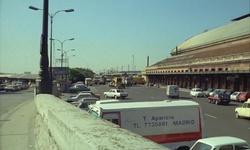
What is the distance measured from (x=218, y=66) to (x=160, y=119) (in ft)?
192

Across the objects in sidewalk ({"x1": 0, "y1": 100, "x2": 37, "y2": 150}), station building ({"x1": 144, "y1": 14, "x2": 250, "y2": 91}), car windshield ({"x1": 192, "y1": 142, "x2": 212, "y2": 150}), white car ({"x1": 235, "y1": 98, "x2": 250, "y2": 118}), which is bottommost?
white car ({"x1": 235, "y1": 98, "x2": 250, "y2": 118})

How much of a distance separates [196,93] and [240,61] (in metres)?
9.92

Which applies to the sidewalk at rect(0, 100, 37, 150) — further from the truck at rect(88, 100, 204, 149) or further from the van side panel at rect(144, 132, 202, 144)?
the van side panel at rect(144, 132, 202, 144)

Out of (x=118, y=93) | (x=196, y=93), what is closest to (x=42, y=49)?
(x=118, y=93)

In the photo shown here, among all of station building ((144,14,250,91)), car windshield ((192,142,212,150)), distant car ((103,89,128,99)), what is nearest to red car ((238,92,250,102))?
station building ((144,14,250,91))

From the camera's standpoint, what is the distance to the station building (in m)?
59.8

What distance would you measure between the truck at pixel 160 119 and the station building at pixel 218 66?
142 ft

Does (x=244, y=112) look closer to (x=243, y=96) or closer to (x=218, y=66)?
(x=243, y=96)

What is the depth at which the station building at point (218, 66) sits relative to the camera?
5975cm

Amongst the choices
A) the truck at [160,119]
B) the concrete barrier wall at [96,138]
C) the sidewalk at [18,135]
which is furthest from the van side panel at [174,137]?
the concrete barrier wall at [96,138]

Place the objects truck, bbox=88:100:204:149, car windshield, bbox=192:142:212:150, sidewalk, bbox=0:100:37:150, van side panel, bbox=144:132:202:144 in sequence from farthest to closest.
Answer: van side panel, bbox=144:132:202:144
truck, bbox=88:100:204:149
car windshield, bbox=192:142:212:150
sidewalk, bbox=0:100:37:150

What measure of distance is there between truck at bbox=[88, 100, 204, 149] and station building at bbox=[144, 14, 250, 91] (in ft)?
142

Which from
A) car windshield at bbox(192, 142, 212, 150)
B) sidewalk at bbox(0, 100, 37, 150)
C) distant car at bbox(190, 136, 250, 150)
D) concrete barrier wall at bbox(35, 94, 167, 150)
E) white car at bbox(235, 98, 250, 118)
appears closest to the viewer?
concrete barrier wall at bbox(35, 94, 167, 150)

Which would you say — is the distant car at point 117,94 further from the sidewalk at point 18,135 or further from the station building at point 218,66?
the sidewalk at point 18,135
